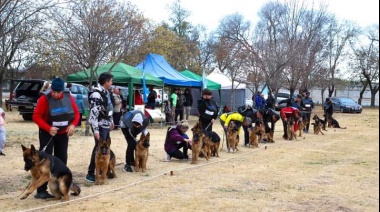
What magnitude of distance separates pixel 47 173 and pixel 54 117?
773 millimetres

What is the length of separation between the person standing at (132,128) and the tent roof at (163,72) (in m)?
11.8

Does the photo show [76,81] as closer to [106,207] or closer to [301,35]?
[106,207]

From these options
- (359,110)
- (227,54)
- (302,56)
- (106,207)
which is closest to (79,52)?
(106,207)

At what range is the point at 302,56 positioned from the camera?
26891 mm

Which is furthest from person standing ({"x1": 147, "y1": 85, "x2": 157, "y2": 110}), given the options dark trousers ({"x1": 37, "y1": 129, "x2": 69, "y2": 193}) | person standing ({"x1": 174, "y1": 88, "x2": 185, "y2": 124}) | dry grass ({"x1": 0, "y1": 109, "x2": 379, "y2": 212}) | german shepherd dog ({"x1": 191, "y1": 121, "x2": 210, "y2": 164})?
dark trousers ({"x1": 37, "y1": 129, "x2": 69, "y2": 193})

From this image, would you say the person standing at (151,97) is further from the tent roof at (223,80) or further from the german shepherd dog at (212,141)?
the german shepherd dog at (212,141)

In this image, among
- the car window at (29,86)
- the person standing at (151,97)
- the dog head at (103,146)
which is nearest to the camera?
the dog head at (103,146)

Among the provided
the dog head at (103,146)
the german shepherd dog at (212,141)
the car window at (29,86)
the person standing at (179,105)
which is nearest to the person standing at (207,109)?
the german shepherd dog at (212,141)

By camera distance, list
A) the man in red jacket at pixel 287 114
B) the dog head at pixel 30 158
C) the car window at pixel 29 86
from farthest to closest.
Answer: the car window at pixel 29 86
the man in red jacket at pixel 287 114
the dog head at pixel 30 158

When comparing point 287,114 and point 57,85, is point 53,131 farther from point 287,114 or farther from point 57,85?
point 287,114

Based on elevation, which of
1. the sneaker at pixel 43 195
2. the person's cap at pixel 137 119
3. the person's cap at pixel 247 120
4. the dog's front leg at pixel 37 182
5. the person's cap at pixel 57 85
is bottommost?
the sneaker at pixel 43 195

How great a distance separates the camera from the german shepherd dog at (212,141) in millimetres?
9712

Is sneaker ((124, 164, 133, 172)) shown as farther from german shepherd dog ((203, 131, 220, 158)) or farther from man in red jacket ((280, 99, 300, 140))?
man in red jacket ((280, 99, 300, 140))

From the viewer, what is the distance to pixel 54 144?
6.05m
